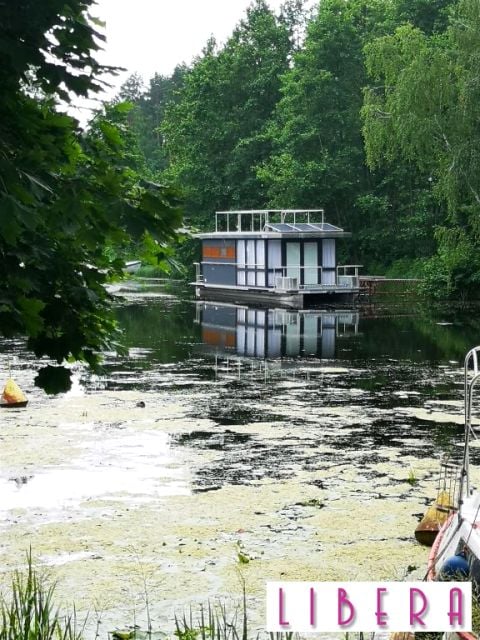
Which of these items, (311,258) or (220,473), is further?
(311,258)

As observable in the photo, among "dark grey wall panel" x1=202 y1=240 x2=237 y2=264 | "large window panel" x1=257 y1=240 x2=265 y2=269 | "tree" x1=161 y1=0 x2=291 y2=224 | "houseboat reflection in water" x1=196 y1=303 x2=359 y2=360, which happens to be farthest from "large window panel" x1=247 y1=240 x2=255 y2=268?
"tree" x1=161 y1=0 x2=291 y2=224

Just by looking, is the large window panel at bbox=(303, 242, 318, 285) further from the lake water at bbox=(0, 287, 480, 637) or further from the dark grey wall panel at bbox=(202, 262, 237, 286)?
the lake water at bbox=(0, 287, 480, 637)

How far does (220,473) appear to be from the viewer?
11.9 m

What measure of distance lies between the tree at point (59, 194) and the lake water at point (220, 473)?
2.65 ft

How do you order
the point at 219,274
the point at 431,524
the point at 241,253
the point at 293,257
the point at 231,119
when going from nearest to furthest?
the point at 431,524, the point at 293,257, the point at 241,253, the point at 219,274, the point at 231,119

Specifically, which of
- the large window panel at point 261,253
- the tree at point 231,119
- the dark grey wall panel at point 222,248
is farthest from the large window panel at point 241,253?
the tree at point 231,119

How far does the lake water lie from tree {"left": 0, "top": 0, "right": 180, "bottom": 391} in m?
0.81

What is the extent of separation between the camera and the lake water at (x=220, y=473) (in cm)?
851

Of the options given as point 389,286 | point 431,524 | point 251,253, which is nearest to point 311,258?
point 251,253

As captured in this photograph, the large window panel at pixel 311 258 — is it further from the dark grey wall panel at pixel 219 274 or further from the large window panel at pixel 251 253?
the dark grey wall panel at pixel 219 274

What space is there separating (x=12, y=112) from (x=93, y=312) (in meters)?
1.13

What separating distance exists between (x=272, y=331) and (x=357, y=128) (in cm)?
2409

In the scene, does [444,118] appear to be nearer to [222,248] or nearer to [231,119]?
[222,248]

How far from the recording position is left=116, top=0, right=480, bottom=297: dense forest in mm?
37812
